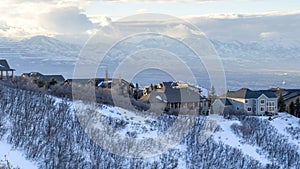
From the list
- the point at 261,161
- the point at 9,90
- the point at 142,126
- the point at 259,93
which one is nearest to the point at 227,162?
the point at 261,161

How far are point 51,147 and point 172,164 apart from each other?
5281mm

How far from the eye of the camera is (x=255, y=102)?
187ft

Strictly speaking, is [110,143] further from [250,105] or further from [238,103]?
[238,103]

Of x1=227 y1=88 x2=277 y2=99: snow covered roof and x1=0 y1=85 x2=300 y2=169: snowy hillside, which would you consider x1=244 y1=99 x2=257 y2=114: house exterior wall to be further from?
x1=0 y1=85 x2=300 y2=169: snowy hillside

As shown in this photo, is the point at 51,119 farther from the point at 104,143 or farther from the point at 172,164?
the point at 172,164

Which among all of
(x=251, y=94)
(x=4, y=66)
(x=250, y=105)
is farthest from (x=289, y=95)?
(x=4, y=66)

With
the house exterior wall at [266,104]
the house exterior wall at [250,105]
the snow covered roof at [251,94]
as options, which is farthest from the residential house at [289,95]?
the house exterior wall at [250,105]

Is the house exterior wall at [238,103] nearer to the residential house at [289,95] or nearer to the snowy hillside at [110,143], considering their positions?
the residential house at [289,95]

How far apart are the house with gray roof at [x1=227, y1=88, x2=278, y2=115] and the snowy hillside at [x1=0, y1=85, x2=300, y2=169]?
21.6 m

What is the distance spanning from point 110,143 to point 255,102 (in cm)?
3870

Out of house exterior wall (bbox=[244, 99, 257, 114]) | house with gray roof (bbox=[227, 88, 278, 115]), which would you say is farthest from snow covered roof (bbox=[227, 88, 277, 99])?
house exterior wall (bbox=[244, 99, 257, 114])

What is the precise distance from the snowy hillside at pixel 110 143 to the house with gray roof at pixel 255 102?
2155 cm

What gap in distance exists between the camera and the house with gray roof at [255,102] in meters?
56.1

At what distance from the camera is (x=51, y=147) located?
57.2 ft
